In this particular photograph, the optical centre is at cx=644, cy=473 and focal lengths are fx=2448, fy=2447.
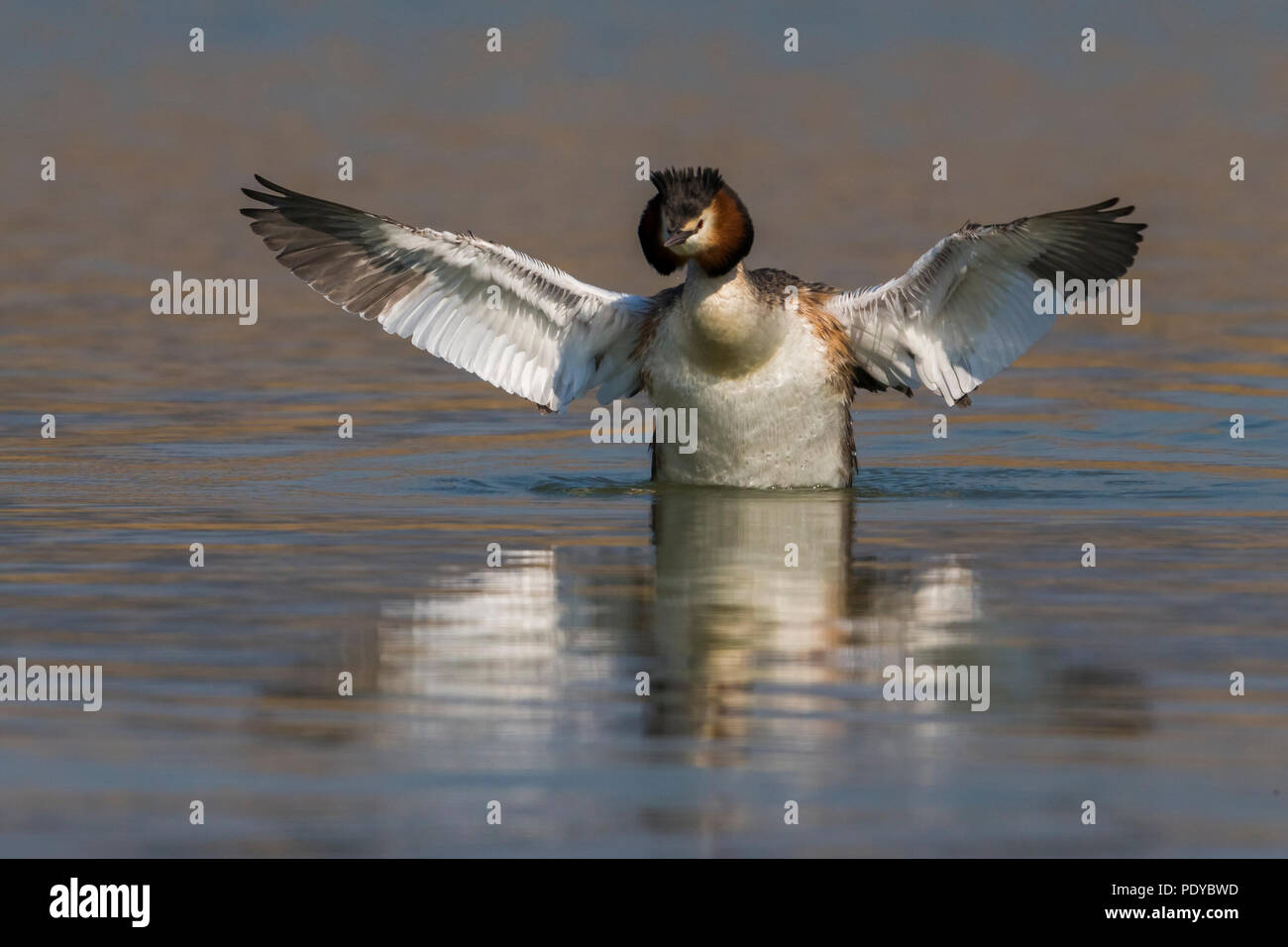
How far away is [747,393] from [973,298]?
1624 mm

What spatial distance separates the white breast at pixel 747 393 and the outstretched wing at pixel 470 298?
0.77 metres

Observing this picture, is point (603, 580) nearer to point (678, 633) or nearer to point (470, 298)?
point (678, 633)

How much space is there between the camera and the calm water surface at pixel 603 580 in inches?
342

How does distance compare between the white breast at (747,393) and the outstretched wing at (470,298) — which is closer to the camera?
the white breast at (747,393)

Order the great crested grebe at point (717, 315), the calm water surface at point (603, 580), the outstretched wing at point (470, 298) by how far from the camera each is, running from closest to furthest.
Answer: the calm water surface at point (603, 580), the great crested grebe at point (717, 315), the outstretched wing at point (470, 298)

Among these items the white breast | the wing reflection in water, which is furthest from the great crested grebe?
the wing reflection in water

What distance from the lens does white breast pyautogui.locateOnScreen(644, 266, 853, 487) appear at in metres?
15.2

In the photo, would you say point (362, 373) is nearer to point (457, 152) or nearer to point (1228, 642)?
point (1228, 642)

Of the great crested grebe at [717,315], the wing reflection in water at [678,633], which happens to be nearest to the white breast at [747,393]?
the great crested grebe at [717,315]

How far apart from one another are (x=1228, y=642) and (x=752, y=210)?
64.8ft

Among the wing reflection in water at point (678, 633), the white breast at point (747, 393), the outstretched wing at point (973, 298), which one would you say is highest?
the outstretched wing at point (973, 298)

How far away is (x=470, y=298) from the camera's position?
53.8ft

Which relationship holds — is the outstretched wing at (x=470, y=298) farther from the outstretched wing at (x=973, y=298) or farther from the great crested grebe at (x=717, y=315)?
the outstretched wing at (x=973, y=298)

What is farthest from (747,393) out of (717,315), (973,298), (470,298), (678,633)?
(678,633)
